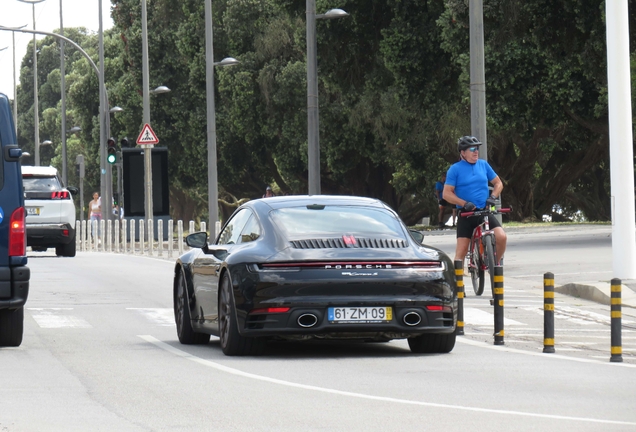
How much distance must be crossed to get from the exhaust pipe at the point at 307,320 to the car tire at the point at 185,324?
2190mm

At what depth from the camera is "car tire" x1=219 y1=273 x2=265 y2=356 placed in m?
11.9

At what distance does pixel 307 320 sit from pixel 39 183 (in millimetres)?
21564

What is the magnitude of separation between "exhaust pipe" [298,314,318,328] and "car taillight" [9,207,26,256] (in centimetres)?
272

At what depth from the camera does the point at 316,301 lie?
37.9ft

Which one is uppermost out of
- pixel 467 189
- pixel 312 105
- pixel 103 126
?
pixel 103 126

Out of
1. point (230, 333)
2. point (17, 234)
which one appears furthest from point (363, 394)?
point (17, 234)

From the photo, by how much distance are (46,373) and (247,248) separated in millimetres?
1997

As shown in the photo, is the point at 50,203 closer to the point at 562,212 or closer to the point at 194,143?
the point at 194,143

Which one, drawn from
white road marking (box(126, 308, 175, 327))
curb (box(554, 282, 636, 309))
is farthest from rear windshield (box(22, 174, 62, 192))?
curb (box(554, 282, 636, 309))

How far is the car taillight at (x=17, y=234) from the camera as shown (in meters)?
12.7

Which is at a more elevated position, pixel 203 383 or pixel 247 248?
pixel 247 248

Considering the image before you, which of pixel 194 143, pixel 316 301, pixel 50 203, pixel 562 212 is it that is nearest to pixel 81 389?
pixel 316 301

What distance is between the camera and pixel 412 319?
11797mm

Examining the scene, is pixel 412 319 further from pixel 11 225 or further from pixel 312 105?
pixel 312 105
